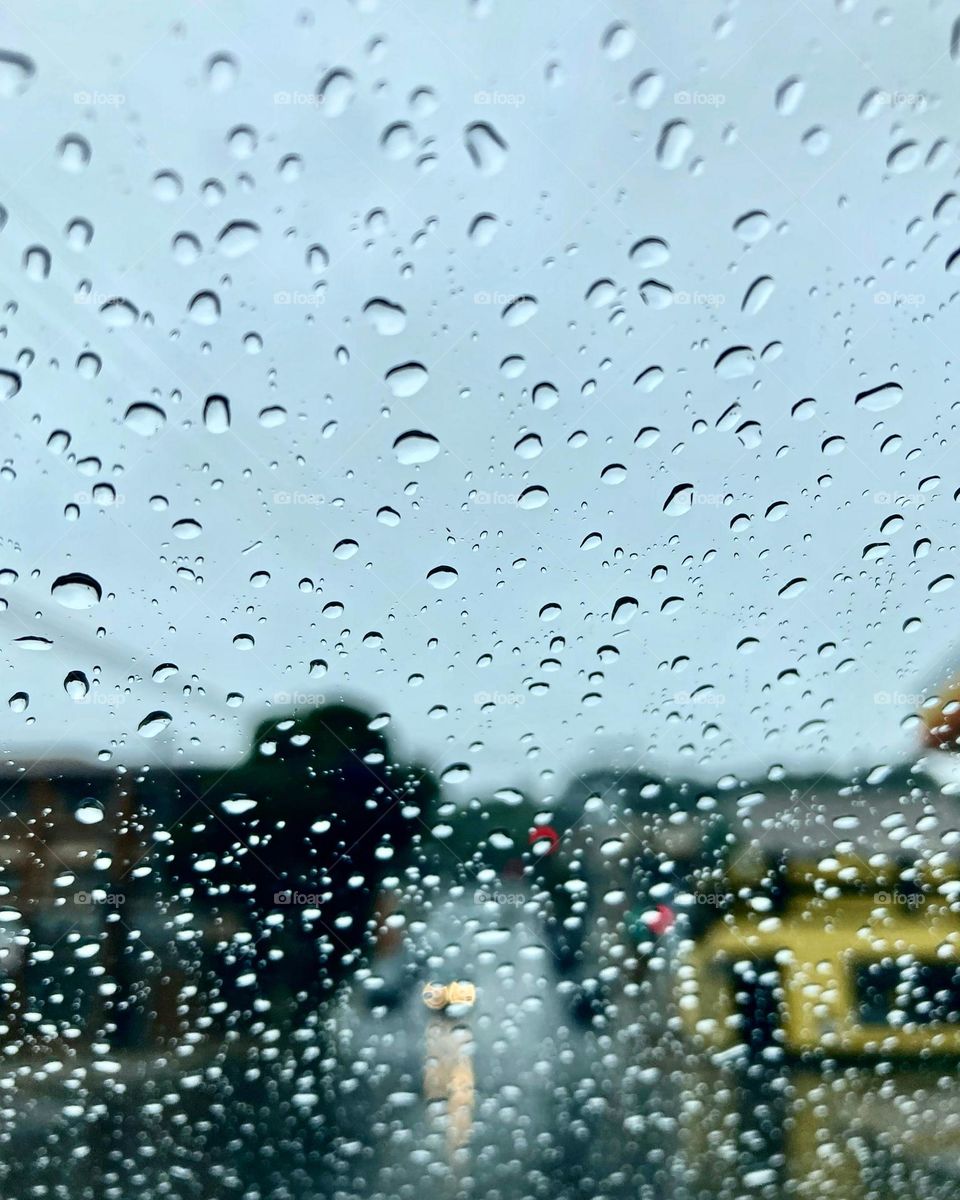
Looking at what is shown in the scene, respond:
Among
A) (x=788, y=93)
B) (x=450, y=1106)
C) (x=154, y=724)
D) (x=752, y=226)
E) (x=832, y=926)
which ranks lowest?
(x=450, y=1106)

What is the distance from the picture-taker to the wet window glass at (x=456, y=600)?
30.7 inches

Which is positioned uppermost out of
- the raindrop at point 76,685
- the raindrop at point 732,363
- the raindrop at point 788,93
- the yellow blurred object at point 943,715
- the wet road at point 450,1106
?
the raindrop at point 788,93

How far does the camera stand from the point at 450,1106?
0.79 meters

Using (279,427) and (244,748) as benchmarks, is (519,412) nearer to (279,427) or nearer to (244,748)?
(279,427)

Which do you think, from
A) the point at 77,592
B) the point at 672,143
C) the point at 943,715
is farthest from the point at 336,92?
the point at 943,715

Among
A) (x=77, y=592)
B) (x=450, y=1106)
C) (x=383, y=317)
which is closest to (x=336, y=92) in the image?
(x=383, y=317)

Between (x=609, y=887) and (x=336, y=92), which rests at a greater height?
(x=336, y=92)

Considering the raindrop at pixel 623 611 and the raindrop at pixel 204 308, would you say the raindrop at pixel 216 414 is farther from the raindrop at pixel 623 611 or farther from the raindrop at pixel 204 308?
the raindrop at pixel 623 611

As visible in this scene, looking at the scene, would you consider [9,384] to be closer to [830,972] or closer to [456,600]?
[456,600]

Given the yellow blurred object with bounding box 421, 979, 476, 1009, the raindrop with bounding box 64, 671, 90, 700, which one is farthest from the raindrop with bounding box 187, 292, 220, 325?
the yellow blurred object with bounding box 421, 979, 476, 1009

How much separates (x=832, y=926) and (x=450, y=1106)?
43 centimetres

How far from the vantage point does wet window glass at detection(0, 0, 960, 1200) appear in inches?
30.7

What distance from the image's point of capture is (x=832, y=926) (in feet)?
2.65

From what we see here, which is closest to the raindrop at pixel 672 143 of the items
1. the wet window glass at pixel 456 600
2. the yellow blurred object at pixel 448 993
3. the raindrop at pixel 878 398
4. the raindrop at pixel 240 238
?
the wet window glass at pixel 456 600
